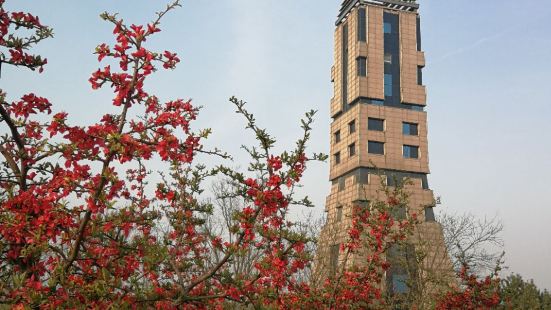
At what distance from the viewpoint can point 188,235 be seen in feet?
30.6

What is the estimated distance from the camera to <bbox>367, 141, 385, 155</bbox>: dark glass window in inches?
2002

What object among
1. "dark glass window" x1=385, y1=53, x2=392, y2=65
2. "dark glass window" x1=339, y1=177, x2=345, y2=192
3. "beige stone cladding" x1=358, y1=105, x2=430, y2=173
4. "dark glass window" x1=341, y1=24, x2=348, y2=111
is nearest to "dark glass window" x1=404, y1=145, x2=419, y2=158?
"beige stone cladding" x1=358, y1=105, x2=430, y2=173

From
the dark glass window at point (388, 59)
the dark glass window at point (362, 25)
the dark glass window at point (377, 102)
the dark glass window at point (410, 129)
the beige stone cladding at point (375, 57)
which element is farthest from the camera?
the dark glass window at point (388, 59)

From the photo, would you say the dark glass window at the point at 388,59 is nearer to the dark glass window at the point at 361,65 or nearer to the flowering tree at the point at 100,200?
the dark glass window at the point at 361,65

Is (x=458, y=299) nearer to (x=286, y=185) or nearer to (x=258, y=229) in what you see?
(x=258, y=229)

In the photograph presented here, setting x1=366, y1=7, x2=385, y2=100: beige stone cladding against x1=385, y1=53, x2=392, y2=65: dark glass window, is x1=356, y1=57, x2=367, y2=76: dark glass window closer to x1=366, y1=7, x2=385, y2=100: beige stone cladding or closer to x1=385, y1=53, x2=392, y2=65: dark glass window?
x1=366, y1=7, x2=385, y2=100: beige stone cladding

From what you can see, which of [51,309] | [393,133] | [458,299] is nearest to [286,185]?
[51,309]

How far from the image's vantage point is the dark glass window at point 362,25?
54125 mm

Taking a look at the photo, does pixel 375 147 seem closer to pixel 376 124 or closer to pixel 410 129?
pixel 376 124

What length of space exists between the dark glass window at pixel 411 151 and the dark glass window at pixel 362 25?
41.0 feet

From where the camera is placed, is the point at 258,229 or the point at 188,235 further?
the point at 188,235

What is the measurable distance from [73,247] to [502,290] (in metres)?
15.2

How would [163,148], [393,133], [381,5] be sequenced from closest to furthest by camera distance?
[163,148] < [393,133] < [381,5]

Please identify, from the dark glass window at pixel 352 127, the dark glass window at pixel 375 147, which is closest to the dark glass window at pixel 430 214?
the dark glass window at pixel 375 147
